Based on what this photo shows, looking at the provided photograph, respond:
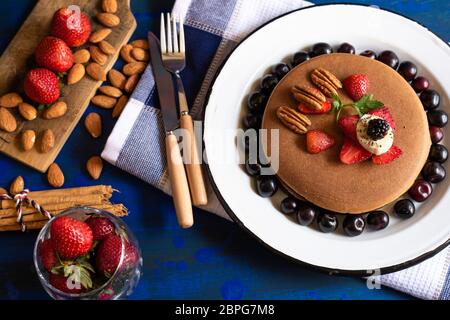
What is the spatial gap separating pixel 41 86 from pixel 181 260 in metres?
0.56

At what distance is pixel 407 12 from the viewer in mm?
1653

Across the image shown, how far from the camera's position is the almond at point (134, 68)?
161 cm

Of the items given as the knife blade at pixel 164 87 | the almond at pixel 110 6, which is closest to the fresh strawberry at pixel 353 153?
the knife blade at pixel 164 87

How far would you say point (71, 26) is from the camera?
1.58 meters

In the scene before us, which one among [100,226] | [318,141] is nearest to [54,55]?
[100,226]

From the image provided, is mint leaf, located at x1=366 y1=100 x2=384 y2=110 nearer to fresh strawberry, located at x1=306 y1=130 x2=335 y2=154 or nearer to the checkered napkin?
fresh strawberry, located at x1=306 y1=130 x2=335 y2=154

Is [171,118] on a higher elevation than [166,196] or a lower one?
higher

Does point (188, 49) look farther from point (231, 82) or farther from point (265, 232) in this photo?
point (265, 232)

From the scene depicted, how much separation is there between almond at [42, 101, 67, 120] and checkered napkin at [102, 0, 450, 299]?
6.0 inches

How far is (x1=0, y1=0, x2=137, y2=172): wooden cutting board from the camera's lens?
5.14 feet

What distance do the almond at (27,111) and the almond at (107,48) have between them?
24 centimetres

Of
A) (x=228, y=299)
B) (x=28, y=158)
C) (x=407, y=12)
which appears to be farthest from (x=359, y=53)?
(x=28, y=158)
